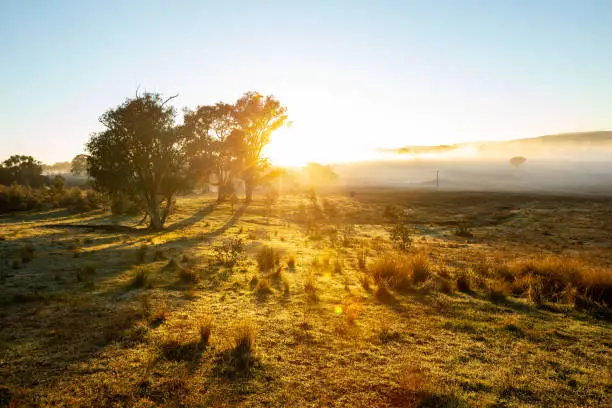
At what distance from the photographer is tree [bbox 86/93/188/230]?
22.3m

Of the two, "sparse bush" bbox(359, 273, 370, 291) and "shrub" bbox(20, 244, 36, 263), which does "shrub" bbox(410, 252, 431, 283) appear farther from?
"shrub" bbox(20, 244, 36, 263)

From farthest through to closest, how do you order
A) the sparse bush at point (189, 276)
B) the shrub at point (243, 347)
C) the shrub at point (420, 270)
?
the shrub at point (420, 270) < the sparse bush at point (189, 276) < the shrub at point (243, 347)

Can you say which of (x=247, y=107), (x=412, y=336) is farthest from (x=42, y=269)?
(x=247, y=107)

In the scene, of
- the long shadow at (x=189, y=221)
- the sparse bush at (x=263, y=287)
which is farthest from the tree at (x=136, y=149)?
the sparse bush at (x=263, y=287)

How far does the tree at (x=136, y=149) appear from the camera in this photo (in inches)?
877

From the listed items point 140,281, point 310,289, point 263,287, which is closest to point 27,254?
point 140,281

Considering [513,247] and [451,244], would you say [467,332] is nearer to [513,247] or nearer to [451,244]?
[451,244]

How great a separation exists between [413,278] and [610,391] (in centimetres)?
707

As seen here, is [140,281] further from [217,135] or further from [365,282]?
[217,135]

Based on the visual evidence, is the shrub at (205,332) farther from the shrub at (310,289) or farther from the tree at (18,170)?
the tree at (18,170)

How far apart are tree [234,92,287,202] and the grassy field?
3348cm

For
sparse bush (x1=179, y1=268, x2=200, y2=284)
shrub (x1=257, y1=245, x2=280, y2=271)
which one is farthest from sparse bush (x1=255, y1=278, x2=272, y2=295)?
shrub (x1=257, y1=245, x2=280, y2=271)

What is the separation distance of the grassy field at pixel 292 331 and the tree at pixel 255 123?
3348cm

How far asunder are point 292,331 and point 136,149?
64.8 feet
